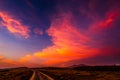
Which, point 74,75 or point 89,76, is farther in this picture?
point 74,75

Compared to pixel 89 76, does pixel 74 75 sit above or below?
above

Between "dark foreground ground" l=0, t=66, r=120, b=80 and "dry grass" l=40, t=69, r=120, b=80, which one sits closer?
"dry grass" l=40, t=69, r=120, b=80

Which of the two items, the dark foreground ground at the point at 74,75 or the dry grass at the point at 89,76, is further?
the dark foreground ground at the point at 74,75
